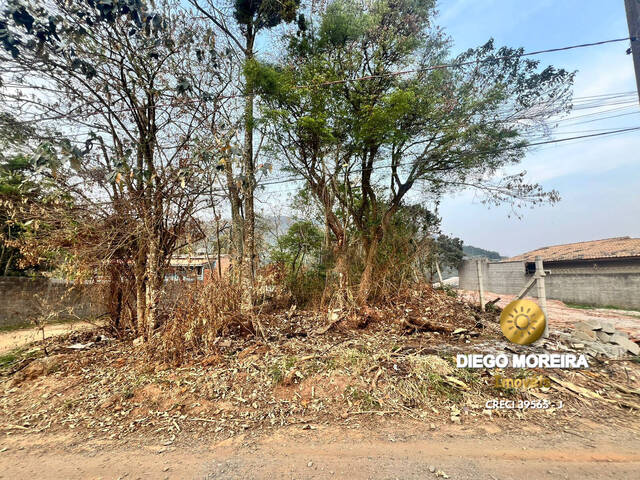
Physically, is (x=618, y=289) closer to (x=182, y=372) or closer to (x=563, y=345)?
(x=563, y=345)

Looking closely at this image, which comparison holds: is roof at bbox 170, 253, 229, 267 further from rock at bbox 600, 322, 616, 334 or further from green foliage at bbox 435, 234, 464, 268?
green foliage at bbox 435, 234, 464, 268

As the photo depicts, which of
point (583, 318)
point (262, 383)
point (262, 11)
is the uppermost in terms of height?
point (262, 11)

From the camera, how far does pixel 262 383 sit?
3.37 m

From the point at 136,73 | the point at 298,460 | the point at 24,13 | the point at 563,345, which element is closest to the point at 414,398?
the point at 298,460

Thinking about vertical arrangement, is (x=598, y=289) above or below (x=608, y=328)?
below

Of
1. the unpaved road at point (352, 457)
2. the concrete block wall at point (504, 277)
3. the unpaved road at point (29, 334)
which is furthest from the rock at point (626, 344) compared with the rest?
the concrete block wall at point (504, 277)

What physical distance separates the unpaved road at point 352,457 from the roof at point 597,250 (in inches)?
532

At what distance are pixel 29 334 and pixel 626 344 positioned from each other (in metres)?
12.8

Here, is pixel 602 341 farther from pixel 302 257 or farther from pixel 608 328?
pixel 302 257

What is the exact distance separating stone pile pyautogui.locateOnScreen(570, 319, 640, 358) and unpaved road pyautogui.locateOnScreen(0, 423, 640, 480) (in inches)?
72.7

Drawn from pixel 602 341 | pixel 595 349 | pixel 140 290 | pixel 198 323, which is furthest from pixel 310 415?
pixel 602 341

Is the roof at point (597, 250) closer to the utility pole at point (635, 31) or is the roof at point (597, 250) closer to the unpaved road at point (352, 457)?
the utility pole at point (635, 31)

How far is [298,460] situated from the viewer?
2248 millimetres

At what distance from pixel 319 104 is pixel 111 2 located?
374 centimetres
